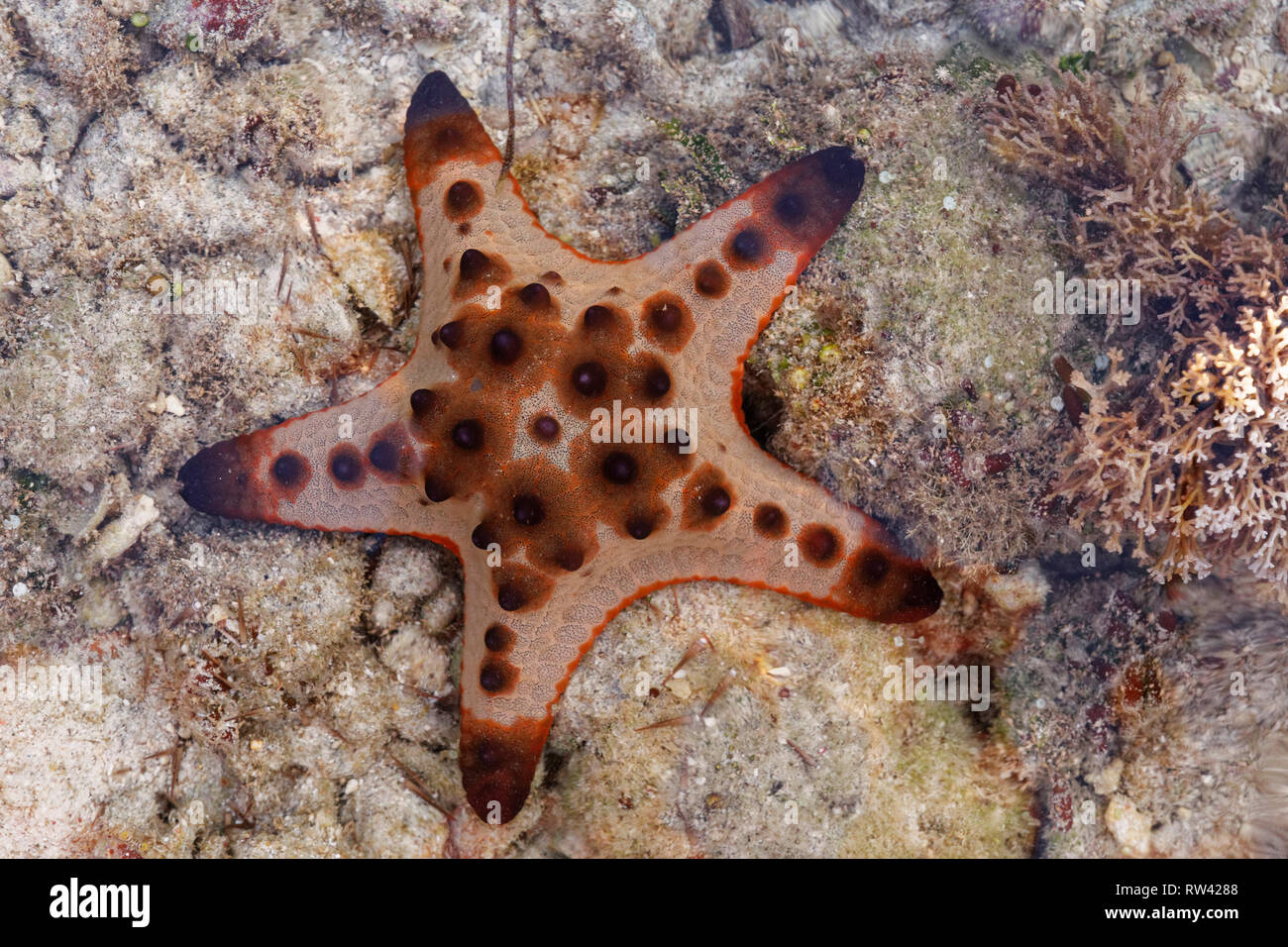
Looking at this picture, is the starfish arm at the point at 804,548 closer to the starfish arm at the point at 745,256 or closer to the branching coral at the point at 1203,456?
the starfish arm at the point at 745,256

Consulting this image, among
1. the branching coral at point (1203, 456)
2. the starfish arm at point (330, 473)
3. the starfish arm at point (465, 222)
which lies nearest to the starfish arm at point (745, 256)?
the starfish arm at point (465, 222)

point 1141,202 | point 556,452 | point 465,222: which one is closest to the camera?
point 556,452

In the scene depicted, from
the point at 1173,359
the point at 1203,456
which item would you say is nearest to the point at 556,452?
the point at 1203,456

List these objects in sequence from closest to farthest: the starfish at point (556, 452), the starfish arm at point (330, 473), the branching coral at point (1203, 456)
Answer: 1. the starfish at point (556, 452)
2. the branching coral at point (1203, 456)
3. the starfish arm at point (330, 473)

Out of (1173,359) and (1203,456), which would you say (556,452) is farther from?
(1173,359)

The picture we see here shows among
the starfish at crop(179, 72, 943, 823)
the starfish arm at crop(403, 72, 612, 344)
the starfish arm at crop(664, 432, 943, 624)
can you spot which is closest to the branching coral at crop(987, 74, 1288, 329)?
the starfish at crop(179, 72, 943, 823)

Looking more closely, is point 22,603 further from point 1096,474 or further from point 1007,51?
point 1007,51

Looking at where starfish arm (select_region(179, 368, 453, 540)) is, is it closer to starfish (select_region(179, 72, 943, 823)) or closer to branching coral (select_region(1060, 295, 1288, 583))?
starfish (select_region(179, 72, 943, 823))
